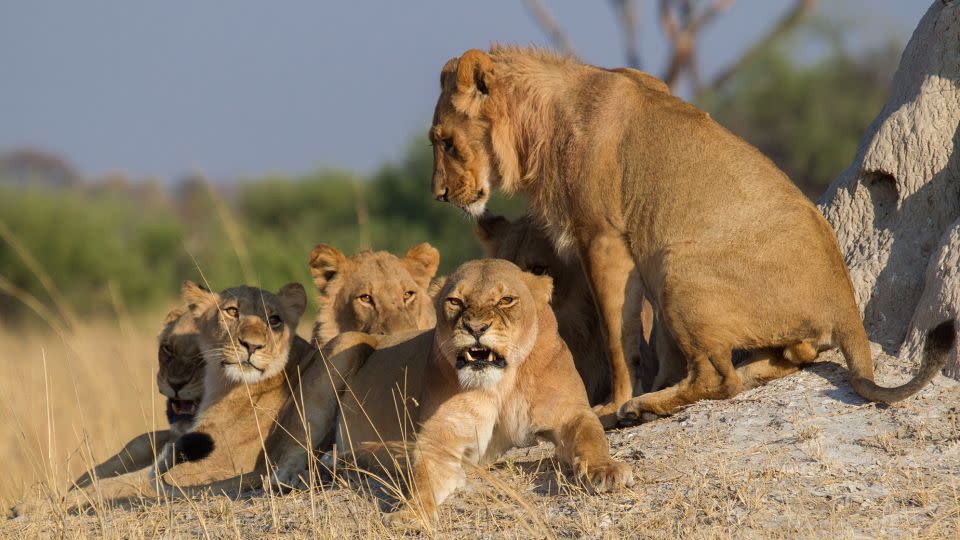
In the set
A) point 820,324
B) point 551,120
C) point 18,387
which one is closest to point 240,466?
point 551,120

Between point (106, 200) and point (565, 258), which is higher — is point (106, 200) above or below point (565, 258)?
below

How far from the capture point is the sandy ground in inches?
170

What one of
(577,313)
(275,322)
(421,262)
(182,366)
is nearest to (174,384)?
(182,366)

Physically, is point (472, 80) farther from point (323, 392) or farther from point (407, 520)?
point (407, 520)

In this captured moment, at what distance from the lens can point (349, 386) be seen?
18.8ft

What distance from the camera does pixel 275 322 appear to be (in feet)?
19.9

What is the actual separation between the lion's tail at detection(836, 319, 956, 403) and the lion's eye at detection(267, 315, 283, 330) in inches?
96.2

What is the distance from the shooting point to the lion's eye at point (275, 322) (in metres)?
6.05

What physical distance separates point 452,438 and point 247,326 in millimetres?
1438

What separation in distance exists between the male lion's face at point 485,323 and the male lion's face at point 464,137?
5.06ft

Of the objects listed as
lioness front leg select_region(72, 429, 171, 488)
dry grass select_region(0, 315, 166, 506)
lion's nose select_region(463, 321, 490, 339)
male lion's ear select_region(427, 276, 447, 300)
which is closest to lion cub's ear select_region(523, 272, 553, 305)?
male lion's ear select_region(427, 276, 447, 300)

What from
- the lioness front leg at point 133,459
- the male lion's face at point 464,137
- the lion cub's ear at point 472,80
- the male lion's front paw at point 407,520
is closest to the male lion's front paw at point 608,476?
the male lion's front paw at point 407,520

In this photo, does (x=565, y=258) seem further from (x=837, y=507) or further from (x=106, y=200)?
(x=106, y=200)

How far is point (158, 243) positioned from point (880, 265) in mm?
17740
